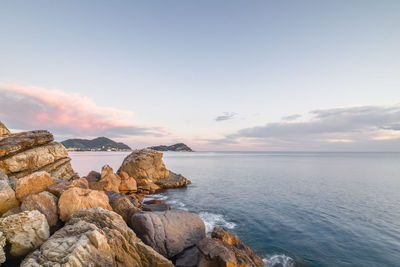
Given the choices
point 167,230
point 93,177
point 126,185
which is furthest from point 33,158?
point 167,230

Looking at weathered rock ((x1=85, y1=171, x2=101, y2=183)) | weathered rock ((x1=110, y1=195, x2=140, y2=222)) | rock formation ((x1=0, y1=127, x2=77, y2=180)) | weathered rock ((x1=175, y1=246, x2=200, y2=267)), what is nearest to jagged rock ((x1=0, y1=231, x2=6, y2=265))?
weathered rock ((x1=110, y1=195, x2=140, y2=222))

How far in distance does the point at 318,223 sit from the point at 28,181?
27.5 meters

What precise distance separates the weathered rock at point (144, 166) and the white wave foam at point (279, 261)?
3071 centimetres

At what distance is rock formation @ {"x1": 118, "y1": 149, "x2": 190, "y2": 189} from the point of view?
40062mm

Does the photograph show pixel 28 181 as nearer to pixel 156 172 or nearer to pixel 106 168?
pixel 106 168

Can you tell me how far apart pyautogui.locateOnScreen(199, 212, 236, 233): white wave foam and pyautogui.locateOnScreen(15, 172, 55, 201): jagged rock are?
14.3 m

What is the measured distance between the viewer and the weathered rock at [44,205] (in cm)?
1089

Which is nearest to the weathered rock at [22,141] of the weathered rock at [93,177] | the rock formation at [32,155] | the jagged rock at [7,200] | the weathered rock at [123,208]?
the rock formation at [32,155]

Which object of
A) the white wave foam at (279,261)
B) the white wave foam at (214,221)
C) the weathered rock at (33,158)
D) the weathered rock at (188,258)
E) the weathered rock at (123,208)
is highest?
the weathered rock at (33,158)

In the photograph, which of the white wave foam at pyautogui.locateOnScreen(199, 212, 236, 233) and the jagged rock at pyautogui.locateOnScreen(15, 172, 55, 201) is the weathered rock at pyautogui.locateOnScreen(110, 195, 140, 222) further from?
the white wave foam at pyautogui.locateOnScreen(199, 212, 236, 233)

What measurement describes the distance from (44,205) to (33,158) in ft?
52.1

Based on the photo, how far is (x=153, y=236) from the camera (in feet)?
39.1

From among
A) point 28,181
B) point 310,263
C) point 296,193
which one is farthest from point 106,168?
point 296,193

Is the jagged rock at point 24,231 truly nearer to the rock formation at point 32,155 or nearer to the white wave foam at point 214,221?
the white wave foam at point 214,221
